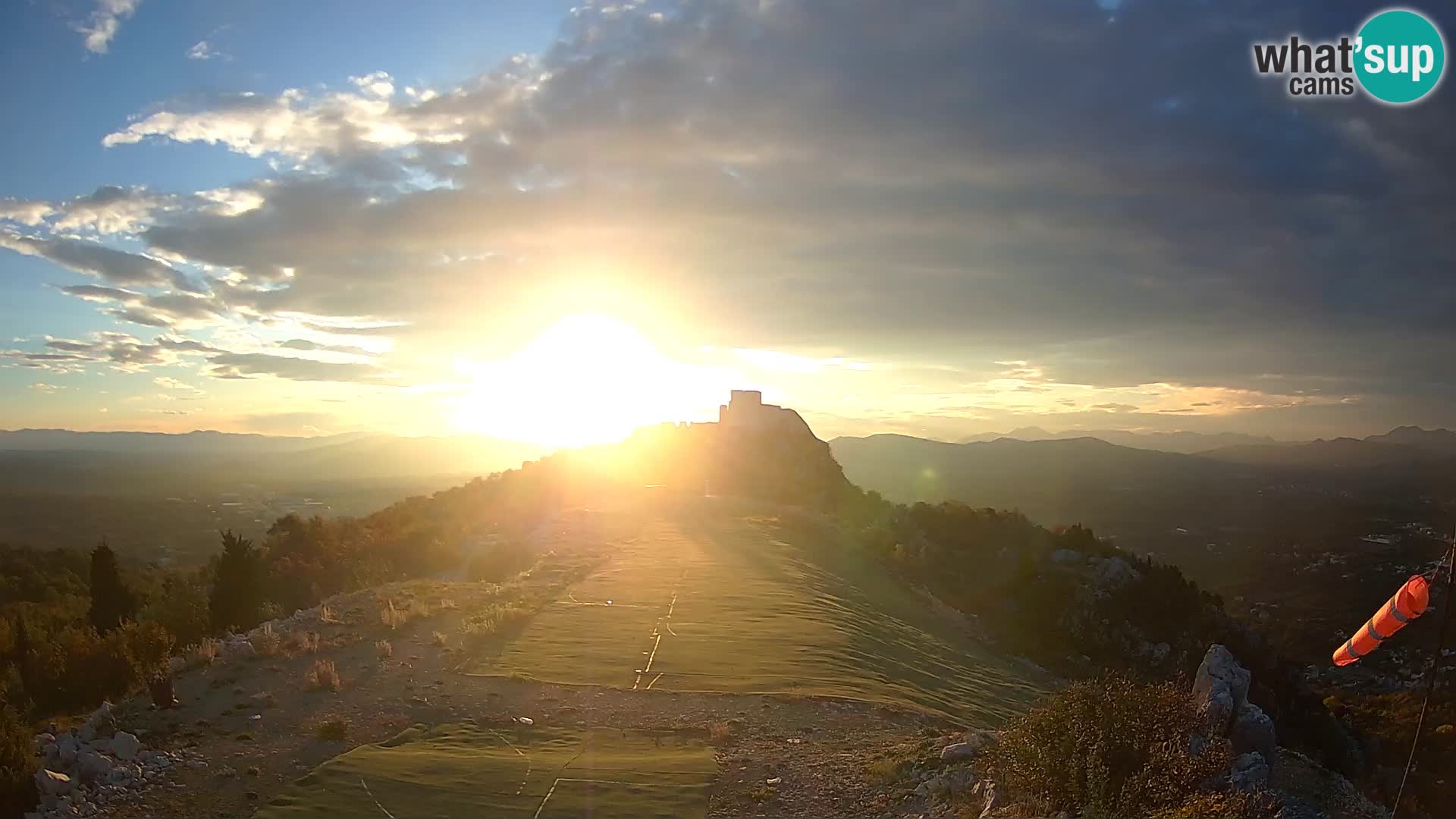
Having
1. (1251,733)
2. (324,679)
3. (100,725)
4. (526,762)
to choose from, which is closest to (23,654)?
(324,679)

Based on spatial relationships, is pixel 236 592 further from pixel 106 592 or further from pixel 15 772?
pixel 15 772

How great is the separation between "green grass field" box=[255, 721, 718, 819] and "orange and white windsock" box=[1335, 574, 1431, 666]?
17.2 feet

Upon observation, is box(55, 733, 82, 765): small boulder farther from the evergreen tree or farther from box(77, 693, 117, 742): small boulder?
the evergreen tree

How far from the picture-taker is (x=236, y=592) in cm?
1831

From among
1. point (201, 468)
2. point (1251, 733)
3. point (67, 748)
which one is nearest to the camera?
point (1251, 733)

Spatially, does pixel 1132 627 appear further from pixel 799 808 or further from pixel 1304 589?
pixel 799 808

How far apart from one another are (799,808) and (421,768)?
3.54 m

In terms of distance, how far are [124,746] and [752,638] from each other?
28.8 feet

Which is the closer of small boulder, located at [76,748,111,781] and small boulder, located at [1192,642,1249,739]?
small boulder, located at [1192,642,1249,739]

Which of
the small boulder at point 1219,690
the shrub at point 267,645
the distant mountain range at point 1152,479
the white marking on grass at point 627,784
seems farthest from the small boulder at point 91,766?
the distant mountain range at point 1152,479

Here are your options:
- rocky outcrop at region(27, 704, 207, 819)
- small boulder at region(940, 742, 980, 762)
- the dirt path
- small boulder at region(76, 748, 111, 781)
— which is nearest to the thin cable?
small boulder at region(940, 742, 980, 762)

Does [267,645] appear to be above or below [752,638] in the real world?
above

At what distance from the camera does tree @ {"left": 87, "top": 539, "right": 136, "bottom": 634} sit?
63.1ft

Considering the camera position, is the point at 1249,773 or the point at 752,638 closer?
the point at 1249,773
